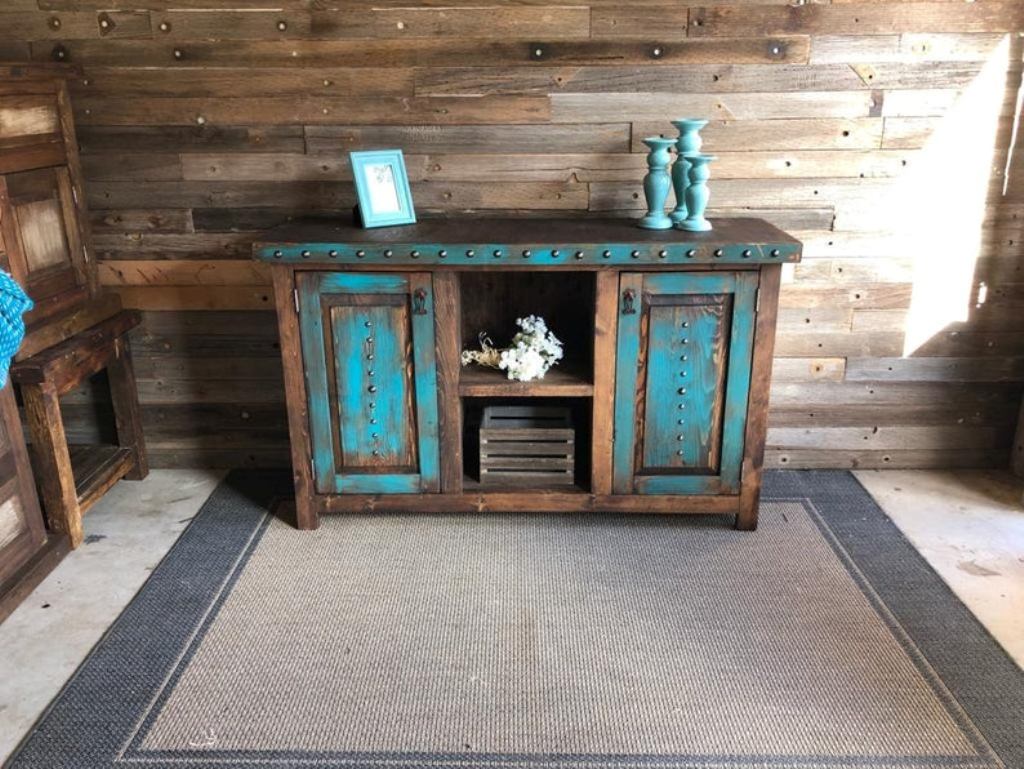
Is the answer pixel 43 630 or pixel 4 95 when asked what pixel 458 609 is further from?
pixel 4 95

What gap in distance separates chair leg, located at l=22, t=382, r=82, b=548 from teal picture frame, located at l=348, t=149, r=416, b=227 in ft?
3.45

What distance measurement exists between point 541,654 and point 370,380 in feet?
3.17

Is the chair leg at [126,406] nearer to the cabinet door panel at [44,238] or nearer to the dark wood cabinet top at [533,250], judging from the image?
the cabinet door panel at [44,238]

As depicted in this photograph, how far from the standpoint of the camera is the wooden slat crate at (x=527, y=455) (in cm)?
262

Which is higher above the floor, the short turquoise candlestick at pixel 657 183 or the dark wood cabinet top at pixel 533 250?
the short turquoise candlestick at pixel 657 183

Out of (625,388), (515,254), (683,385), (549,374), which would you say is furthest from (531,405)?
(515,254)

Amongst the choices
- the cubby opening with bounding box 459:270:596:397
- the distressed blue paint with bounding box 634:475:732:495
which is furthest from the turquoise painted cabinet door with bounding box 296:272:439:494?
the distressed blue paint with bounding box 634:475:732:495

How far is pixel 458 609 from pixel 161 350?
1549mm

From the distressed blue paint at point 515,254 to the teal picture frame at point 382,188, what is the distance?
0.82 ft

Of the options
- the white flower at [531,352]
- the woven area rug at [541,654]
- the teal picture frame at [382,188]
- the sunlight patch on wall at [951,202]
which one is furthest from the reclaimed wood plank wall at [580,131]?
the woven area rug at [541,654]

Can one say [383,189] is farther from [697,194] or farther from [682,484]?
[682,484]

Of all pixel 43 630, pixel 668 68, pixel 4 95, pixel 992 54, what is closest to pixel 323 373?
pixel 43 630

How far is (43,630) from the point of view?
218 cm

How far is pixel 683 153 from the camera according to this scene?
2.50 meters
